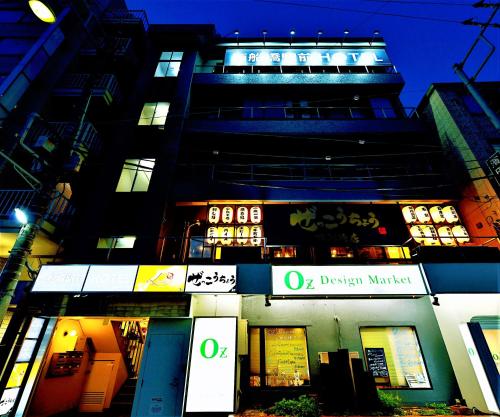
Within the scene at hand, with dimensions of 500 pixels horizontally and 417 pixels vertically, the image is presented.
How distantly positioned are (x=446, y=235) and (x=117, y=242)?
52.2 feet

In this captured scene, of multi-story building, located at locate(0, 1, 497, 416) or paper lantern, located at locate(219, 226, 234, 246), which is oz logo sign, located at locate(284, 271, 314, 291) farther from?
paper lantern, located at locate(219, 226, 234, 246)

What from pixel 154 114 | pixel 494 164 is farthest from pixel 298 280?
pixel 154 114

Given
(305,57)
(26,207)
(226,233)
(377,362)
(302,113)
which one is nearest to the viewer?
(377,362)

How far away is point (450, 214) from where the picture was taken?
38.6 ft

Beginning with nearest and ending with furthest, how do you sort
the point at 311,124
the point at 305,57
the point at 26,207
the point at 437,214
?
the point at 26,207 < the point at 437,214 < the point at 311,124 < the point at 305,57

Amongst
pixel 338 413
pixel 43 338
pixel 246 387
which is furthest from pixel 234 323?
pixel 43 338

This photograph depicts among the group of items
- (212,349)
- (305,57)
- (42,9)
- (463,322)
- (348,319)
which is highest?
(305,57)

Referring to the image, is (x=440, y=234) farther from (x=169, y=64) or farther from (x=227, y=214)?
(x=169, y=64)

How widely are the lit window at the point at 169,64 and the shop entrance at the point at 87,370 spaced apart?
16332mm

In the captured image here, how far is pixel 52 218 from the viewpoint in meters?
10.1

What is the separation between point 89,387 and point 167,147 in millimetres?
11794

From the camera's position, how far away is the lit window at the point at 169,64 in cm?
1727

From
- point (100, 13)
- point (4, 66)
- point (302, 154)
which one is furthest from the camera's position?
point (100, 13)

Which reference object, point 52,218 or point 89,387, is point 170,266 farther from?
point 89,387
